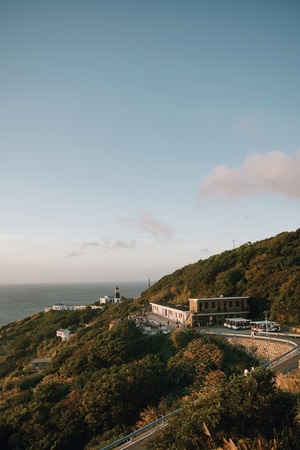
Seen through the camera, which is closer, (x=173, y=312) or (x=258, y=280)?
(x=173, y=312)

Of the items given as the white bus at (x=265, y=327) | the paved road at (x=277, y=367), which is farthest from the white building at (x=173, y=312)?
the white bus at (x=265, y=327)

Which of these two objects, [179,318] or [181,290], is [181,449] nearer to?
[179,318]

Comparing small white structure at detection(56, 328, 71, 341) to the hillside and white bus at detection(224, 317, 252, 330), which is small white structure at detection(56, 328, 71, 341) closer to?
the hillside

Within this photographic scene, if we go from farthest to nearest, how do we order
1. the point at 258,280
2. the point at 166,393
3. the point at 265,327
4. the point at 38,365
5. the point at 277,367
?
the point at 258,280, the point at 38,365, the point at 265,327, the point at 166,393, the point at 277,367

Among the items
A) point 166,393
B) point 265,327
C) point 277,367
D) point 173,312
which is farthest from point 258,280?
point 166,393

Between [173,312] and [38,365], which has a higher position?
[173,312]

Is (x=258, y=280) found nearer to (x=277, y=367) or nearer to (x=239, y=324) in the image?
(x=239, y=324)
